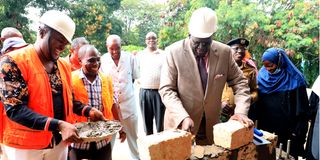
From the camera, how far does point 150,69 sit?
429 centimetres

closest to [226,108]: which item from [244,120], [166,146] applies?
[244,120]

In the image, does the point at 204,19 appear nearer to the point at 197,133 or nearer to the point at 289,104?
the point at 197,133

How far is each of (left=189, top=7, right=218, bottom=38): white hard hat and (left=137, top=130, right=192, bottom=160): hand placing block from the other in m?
0.87

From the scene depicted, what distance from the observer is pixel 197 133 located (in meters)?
2.41

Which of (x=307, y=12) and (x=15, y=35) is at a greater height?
(x=307, y=12)

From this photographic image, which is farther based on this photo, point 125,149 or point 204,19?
point 125,149

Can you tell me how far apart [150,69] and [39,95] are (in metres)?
2.59

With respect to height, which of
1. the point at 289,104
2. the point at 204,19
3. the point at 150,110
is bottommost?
the point at 150,110

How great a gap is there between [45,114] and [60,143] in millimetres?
313

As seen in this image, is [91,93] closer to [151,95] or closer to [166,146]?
[166,146]

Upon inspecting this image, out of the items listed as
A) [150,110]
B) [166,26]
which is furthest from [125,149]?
[166,26]

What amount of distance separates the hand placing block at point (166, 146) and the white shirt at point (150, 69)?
2.59 m

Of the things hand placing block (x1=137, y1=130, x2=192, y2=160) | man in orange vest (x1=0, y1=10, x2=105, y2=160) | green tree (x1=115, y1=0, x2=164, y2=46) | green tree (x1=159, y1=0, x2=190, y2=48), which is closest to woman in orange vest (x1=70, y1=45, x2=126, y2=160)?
man in orange vest (x1=0, y1=10, x2=105, y2=160)

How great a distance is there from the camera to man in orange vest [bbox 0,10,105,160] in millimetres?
1686
